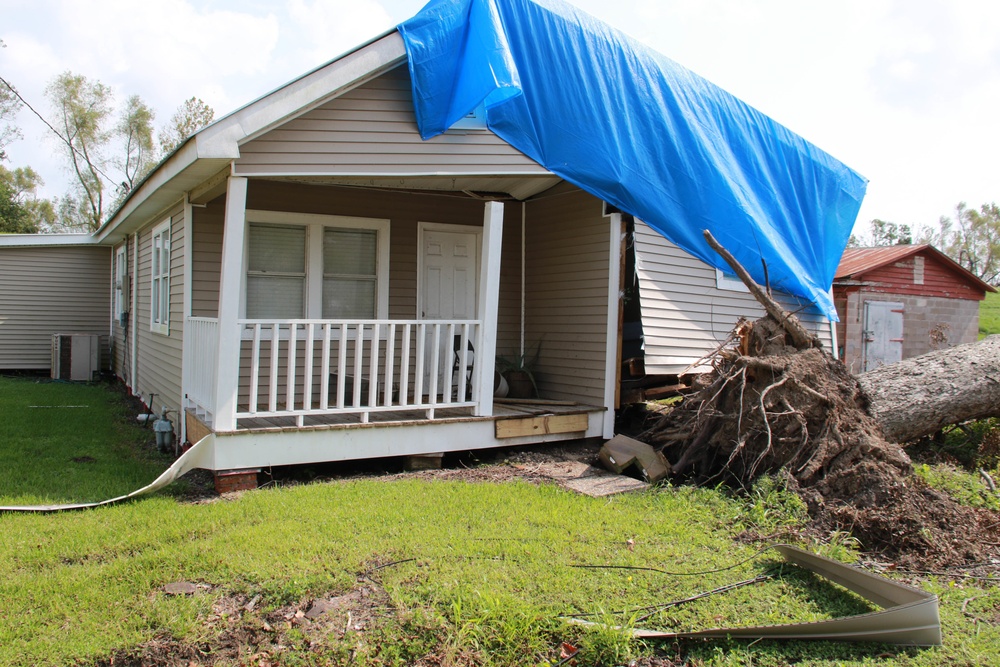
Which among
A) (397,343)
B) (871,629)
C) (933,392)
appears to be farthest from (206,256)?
(933,392)

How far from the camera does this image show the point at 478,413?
22.8ft

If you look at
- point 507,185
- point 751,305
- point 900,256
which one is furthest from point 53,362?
point 900,256

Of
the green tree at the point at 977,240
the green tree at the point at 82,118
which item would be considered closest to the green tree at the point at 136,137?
the green tree at the point at 82,118

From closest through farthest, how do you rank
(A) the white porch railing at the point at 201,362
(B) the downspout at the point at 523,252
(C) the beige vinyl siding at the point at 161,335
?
(A) the white porch railing at the point at 201,362, (C) the beige vinyl siding at the point at 161,335, (B) the downspout at the point at 523,252

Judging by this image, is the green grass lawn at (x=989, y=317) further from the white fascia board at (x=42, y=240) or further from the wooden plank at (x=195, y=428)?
the white fascia board at (x=42, y=240)

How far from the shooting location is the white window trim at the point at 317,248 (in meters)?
7.69

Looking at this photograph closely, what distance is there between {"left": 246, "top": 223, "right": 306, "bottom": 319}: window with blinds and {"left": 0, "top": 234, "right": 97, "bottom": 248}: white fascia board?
864 cm

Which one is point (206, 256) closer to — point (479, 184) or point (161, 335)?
point (161, 335)

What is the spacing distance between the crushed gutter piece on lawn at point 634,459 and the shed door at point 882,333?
38.6ft

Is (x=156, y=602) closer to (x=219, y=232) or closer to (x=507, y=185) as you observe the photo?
(x=219, y=232)

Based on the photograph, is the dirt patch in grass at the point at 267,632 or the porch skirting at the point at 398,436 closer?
the dirt patch in grass at the point at 267,632

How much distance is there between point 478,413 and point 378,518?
2.02 m

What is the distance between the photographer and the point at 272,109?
5.58 metres

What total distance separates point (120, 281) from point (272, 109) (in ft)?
30.5
